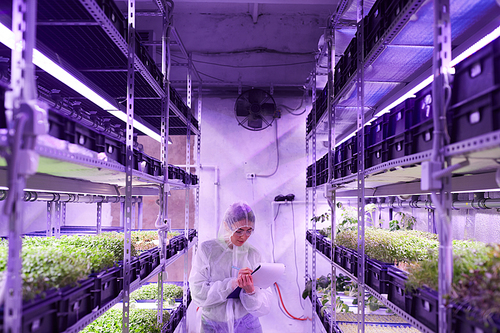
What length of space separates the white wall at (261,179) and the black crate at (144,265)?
100 inches

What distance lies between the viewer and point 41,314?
98 cm

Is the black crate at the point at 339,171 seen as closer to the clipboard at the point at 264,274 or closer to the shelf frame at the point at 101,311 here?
the clipboard at the point at 264,274

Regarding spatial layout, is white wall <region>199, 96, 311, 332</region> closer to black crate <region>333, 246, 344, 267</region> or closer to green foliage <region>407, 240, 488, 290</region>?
black crate <region>333, 246, 344, 267</region>

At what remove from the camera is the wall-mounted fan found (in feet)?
14.5

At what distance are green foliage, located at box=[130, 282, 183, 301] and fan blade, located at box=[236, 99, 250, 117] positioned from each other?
2563 mm

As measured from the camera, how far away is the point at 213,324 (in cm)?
234

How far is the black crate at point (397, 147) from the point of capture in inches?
51.4

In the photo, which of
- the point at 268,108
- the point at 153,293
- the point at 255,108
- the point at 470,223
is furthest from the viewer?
the point at 268,108

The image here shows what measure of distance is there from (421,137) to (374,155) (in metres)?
0.47

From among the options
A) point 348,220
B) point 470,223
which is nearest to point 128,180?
point 348,220

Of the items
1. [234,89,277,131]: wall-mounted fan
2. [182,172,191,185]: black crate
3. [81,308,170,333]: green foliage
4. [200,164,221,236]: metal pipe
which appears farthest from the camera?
[200,164,221,236]: metal pipe

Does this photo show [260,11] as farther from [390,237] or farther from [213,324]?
[213,324]

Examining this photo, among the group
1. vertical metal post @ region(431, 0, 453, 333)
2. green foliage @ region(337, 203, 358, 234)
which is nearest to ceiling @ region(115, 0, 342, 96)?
green foliage @ region(337, 203, 358, 234)

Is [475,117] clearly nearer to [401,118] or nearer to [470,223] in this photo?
[401,118]
